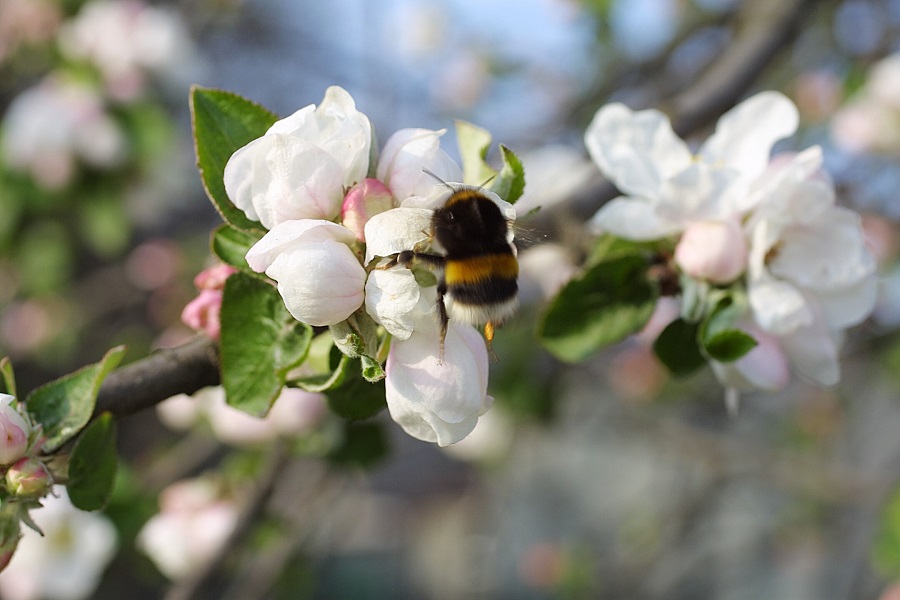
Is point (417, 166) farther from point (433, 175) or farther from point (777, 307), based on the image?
point (777, 307)

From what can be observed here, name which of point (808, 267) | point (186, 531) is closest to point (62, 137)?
point (186, 531)

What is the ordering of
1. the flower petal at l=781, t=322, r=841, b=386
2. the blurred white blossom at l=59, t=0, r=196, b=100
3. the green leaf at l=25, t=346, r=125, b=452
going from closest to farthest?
1. the green leaf at l=25, t=346, r=125, b=452
2. the flower petal at l=781, t=322, r=841, b=386
3. the blurred white blossom at l=59, t=0, r=196, b=100

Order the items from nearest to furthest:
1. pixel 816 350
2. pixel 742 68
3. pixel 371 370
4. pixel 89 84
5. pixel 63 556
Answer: pixel 371 370 → pixel 816 350 → pixel 63 556 → pixel 742 68 → pixel 89 84

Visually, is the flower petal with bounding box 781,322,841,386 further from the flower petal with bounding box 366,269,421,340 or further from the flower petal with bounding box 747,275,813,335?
the flower petal with bounding box 366,269,421,340

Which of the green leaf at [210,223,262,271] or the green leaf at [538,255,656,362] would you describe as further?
the green leaf at [538,255,656,362]

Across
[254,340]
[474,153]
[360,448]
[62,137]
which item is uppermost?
[474,153]

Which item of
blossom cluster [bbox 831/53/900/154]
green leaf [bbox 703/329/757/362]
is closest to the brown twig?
green leaf [bbox 703/329/757/362]

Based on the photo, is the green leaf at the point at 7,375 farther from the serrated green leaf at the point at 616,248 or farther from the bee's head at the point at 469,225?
the serrated green leaf at the point at 616,248
